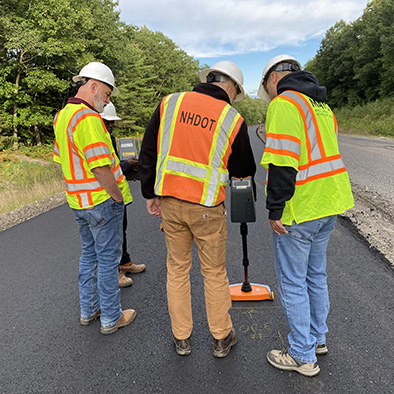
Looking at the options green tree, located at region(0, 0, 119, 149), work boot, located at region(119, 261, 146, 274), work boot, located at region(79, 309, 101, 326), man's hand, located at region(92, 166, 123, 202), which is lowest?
work boot, located at region(79, 309, 101, 326)

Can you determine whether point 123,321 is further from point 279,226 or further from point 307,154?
point 307,154

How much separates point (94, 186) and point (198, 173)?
93cm

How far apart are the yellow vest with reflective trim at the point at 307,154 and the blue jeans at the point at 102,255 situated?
141 centimetres

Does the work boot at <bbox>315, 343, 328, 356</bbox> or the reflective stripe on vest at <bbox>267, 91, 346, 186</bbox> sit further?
the work boot at <bbox>315, 343, 328, 356</bbox>

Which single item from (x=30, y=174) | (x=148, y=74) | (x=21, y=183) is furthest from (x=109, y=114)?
(x=148, y=74)

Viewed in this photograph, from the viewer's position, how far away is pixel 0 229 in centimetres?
552

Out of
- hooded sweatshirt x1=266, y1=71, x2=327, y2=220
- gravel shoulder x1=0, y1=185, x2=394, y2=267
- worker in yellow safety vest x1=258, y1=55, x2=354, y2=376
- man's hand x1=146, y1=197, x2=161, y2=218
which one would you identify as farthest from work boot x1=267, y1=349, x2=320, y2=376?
gravel shoulder x1=0, y1=185, x2=394, y2=267

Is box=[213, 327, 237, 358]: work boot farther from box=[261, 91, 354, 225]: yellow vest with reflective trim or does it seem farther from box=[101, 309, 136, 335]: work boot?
box=[261, 91, 354, 225]: yellow vest with reflective trim

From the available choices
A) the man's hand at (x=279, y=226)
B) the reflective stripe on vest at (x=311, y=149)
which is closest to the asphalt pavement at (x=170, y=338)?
the man's hand at (x=279, y=226)

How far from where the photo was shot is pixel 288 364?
6.77 feet

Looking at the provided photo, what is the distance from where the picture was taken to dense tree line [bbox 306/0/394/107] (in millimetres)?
32906

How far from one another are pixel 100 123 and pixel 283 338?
2257mm

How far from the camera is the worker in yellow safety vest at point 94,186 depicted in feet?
7.41

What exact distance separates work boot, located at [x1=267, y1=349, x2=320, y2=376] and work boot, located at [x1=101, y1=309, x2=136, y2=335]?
1.25 m
